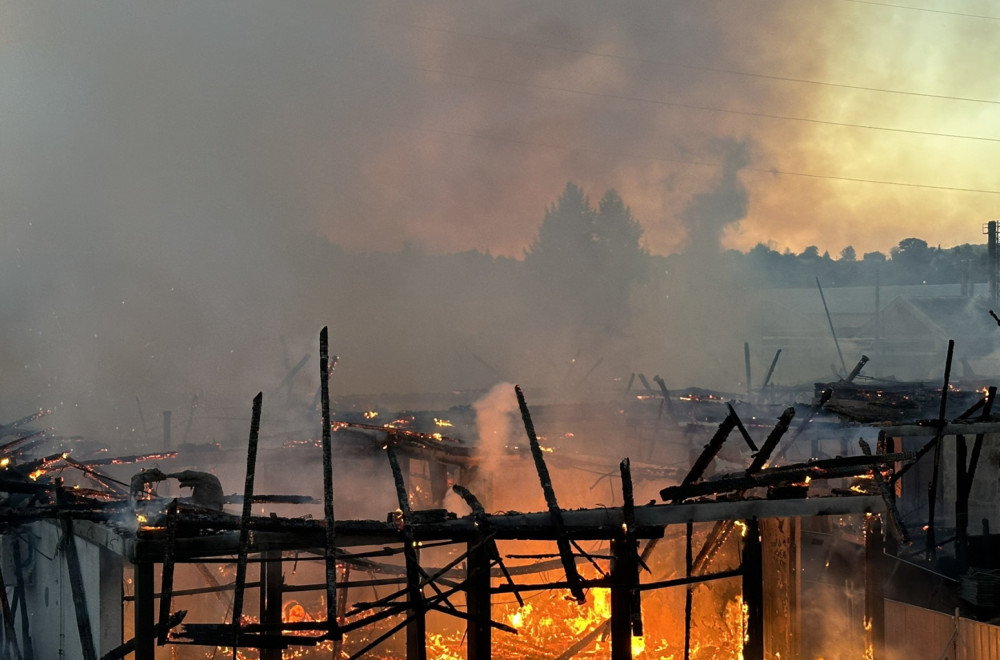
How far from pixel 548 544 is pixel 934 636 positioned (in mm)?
8978

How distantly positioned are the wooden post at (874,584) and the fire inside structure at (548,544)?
0.04 m

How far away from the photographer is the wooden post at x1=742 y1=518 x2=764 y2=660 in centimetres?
939

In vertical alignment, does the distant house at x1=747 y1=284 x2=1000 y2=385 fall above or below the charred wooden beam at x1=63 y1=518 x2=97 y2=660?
above

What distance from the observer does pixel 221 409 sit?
38.3 meters

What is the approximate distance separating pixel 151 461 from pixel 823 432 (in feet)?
62.9

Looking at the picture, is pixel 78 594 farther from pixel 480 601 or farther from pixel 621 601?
→ pixel 621 601

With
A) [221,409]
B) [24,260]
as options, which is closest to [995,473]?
[221,409]

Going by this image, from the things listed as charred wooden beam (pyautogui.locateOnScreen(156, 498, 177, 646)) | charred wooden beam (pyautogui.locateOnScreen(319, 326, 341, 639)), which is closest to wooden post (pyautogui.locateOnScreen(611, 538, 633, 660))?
charred wooden beam (pyautogui.locateOnScreen(319, 326, 341, 639))

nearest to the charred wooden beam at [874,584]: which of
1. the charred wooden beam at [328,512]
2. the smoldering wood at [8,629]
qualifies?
the charred wooden beam at [328,512]

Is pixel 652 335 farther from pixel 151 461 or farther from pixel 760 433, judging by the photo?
pixel 151 461

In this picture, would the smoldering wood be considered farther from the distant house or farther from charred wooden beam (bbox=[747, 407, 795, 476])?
the distant house

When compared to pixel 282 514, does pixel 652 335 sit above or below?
above

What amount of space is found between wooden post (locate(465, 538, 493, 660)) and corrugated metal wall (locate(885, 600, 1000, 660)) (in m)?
9.01

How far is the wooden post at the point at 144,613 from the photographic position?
7582 mm
